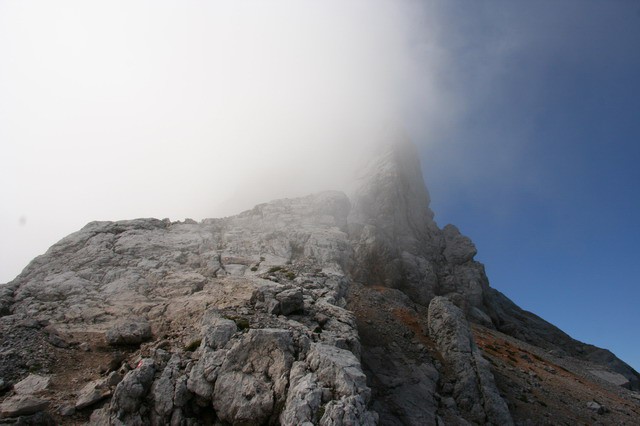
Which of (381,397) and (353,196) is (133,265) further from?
(353,196)

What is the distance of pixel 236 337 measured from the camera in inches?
928

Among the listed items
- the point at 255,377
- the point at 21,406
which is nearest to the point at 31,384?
the point at 21,406

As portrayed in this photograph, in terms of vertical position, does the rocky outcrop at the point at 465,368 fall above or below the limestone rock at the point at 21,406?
above

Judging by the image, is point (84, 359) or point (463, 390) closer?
point (84, 359)

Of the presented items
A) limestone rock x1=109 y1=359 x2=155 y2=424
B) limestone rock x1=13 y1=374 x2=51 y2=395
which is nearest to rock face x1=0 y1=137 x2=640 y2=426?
limestone rock x1=109 y1=359 x2=155 y2=424

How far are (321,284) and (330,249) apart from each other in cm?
1685

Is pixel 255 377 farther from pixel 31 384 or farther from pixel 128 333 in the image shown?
pixel 31 384

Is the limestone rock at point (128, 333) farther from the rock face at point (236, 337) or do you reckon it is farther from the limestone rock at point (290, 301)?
the limestone rock at point (290, 301)

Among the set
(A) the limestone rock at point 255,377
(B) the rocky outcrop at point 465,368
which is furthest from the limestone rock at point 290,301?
(B) the rocky outcrop at point 465,368

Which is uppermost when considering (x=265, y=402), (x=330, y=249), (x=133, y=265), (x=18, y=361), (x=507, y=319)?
(x=507, y=319)

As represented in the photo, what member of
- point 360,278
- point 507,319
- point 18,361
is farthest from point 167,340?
point 507,319

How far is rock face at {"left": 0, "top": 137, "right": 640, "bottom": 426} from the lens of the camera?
20.9 meters

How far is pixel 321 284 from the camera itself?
3534 centimetres

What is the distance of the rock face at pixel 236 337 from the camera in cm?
2094
